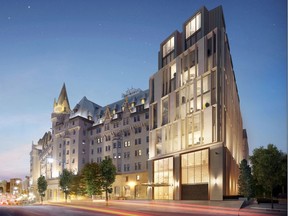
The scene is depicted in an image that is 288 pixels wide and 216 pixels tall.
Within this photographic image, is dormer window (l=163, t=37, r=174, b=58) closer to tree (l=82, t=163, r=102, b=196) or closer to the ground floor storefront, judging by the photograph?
the ground floor storefront

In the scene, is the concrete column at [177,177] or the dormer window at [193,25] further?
the dormer window at [193,25]

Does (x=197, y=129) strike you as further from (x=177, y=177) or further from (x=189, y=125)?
(x=177, y=177)

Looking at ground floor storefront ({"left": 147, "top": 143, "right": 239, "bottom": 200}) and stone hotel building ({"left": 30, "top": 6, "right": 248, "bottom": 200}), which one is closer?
ground floor storefront ({"left": 147, "top": 143, "right": 239, "bottom": 200})

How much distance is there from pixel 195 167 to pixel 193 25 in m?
19.6

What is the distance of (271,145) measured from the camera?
32469 millimetres

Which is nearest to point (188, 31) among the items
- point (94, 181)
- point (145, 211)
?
point (94, 181)

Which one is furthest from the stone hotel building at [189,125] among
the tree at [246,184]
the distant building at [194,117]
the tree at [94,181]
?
the tree at [94,181]

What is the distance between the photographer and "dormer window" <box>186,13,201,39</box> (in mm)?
51312

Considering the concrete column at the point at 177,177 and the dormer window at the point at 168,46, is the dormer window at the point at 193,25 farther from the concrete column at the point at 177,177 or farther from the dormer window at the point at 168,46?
the concrete column at the point at 177,177

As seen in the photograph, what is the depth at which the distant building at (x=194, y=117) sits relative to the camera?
45156mm

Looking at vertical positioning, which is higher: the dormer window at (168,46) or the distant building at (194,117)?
the dormer window at (168,46)

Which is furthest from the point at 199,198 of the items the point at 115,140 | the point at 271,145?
the point at 115,140

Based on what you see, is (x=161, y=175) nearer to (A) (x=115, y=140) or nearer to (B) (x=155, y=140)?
(B) (x=155, y=140)

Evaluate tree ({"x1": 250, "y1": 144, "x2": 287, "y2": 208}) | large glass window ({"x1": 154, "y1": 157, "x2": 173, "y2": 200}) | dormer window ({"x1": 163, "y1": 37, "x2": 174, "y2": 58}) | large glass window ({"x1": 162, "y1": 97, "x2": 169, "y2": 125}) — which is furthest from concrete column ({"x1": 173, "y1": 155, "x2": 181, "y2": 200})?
tree ({"x1": 250, "y1": 144, "x2": 287, "y2": 208})
